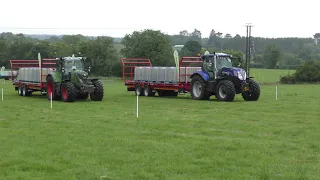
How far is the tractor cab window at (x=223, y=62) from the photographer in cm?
2676

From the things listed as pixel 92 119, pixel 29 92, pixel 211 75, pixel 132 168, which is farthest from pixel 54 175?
pixel 29 92

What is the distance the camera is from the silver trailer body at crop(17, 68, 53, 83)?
30.6 m

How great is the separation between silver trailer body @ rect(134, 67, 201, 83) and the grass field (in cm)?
1053

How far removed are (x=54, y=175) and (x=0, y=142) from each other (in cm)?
393

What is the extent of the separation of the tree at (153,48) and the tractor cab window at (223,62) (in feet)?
157

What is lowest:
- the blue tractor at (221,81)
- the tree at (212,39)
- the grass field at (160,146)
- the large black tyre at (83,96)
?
the grass field at (160,146)

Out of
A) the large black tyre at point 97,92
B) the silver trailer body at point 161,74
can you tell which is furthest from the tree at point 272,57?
the large black tyre at point 97,92

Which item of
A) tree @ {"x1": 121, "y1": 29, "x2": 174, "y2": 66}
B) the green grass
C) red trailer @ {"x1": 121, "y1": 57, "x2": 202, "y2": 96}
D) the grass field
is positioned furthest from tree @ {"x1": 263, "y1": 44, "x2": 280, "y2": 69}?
the grass field

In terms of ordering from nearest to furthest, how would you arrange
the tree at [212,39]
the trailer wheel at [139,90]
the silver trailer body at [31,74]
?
1. the silver trailer body at [31,74]
2. the trailer wheel at [139,90]
3. the tree at [212,39]

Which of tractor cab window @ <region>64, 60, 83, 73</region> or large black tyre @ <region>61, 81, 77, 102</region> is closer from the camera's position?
large black tyre @ <region>61, 81, 77, 102</region>

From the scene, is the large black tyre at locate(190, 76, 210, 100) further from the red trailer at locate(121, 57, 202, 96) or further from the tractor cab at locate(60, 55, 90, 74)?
the tractor cab at locate(60, 55, 90, 74)

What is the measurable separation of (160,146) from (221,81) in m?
14.8

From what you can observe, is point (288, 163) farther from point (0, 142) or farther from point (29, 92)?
point (29, 92)

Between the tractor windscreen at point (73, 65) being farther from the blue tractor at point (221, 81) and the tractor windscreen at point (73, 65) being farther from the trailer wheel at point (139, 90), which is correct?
the blue tractor at point (221, 81)
